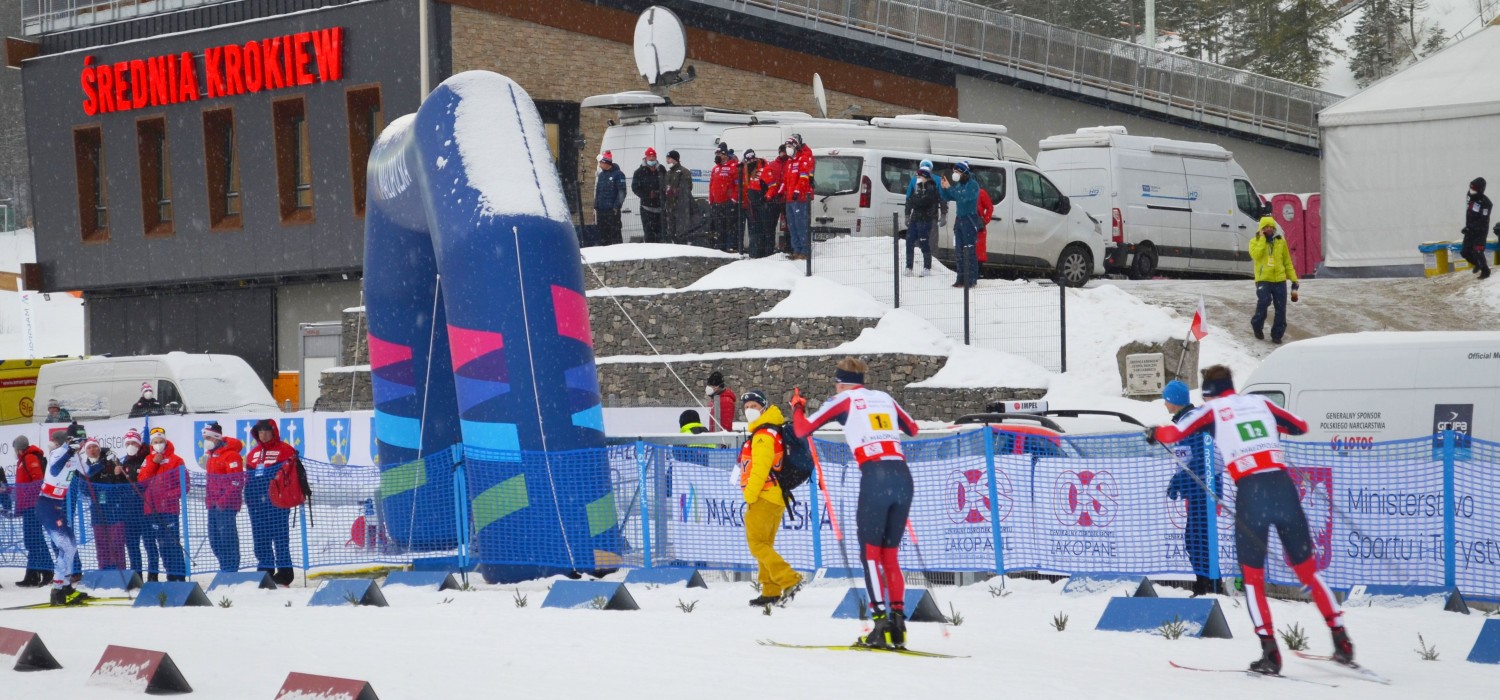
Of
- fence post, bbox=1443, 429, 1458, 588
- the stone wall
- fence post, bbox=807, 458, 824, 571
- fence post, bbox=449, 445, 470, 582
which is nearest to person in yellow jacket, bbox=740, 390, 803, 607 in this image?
fence post, bbox=807, 458, 824, 571

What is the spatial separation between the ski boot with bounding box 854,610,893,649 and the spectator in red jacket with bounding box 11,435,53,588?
11.9 meters

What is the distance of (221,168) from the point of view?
1539 inches

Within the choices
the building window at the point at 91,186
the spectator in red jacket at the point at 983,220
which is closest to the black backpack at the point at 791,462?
the spectator in red jacket at the point at 983,220

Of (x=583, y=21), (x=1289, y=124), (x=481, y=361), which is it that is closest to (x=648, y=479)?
(x=481, y=361)

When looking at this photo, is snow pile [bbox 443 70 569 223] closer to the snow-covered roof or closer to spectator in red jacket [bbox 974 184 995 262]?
spectator in red jacket [bbox 974 184 995 262]

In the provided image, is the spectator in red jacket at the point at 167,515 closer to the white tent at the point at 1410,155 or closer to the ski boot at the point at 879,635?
the ski boot at the point at 879,635

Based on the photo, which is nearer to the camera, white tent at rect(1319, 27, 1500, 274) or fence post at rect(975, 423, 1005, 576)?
fence post at rect(975, 423, 1005, 576)

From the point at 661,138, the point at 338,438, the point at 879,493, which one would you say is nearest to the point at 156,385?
the point at 338,438

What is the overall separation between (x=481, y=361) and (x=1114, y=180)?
15.8 m

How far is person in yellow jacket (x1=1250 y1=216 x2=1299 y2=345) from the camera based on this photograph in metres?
22.8

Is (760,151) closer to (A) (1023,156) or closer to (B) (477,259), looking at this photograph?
(A) (1023,156)

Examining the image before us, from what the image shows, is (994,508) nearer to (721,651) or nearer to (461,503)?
(721,651)

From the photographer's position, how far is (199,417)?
91.2 feet

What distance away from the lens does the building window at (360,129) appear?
3584cm
